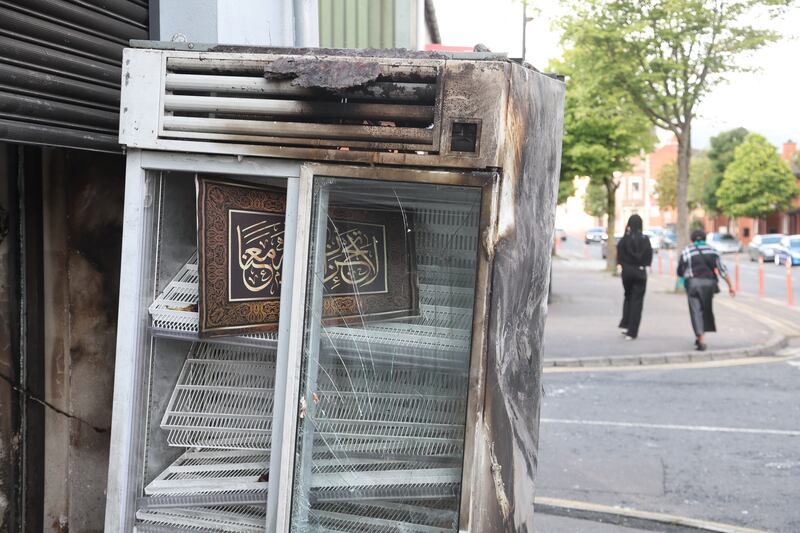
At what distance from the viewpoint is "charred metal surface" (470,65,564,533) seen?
10.7 feet

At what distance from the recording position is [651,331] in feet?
49.0

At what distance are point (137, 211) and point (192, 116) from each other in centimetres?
44

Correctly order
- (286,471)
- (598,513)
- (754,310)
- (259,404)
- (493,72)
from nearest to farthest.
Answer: (493,72), (286,471), (259,404), (598,513), (754,310)

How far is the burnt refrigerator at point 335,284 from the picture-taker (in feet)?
10.8

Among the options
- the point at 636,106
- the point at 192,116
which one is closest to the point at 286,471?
the point at 192,116

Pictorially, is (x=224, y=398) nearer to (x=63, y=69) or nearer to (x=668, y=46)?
(x=63, y=69)

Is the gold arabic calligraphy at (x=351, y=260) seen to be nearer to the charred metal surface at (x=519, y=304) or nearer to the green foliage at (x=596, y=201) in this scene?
the charred metal surface at (x=519, y=304)

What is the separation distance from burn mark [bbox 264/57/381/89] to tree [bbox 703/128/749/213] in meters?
76.4

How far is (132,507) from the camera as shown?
12.2 feet

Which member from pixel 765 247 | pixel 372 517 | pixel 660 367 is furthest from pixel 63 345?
pixel 765 247

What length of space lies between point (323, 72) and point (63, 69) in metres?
1.29

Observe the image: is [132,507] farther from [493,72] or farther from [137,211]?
[493,72]

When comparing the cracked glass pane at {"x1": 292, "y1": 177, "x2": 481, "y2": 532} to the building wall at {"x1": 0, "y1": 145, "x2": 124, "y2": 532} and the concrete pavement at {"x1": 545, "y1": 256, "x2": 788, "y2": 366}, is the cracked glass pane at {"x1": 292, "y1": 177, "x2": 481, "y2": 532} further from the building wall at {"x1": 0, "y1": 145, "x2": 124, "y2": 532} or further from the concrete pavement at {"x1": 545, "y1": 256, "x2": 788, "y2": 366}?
the concrete pavement at {"x1": 545, "y1": 256, "x2": 788, "y2": 366}

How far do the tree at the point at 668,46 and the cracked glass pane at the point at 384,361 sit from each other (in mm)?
19380
